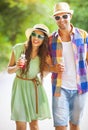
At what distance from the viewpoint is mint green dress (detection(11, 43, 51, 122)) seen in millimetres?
1708

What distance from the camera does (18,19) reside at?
1849 millimetres

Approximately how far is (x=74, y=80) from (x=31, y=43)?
0.29 metres

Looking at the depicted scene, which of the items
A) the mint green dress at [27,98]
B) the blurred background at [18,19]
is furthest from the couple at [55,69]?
the blurred background at [18,19]

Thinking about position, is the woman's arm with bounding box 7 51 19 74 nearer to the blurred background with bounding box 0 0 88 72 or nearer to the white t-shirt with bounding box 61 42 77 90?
the blurred background with bounding box 0 0 88 72

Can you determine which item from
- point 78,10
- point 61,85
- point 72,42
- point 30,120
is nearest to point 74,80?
point 61,85

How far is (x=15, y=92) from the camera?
1740mm

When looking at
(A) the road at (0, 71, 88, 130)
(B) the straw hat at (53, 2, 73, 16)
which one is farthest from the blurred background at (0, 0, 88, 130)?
(B) the straw hat at (53, 2, 73, 16)

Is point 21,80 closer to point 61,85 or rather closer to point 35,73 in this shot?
point 35,73

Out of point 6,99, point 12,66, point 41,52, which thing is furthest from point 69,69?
point 6,99

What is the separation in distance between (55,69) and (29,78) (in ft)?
0.47

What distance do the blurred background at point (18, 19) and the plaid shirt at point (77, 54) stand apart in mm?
140

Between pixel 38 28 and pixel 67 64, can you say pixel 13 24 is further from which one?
pixel 67 64

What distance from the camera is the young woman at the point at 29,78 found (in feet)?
5.54

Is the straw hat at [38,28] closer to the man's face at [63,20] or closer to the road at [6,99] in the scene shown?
the man's face at [63,20]
